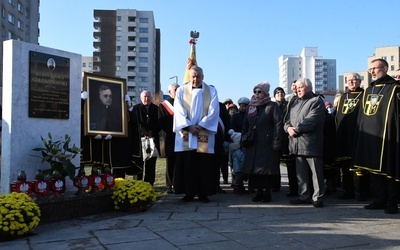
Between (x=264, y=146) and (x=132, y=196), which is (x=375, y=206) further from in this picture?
(x=132, y=196)

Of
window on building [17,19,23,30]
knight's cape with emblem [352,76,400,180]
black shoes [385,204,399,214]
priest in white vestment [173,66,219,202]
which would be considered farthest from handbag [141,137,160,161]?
window on building [17,19,23,30]

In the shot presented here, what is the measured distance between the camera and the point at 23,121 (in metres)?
5.71

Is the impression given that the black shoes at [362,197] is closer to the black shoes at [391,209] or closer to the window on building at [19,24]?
the black shoes at [391,209]

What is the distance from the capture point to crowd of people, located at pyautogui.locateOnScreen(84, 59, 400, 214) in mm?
6195

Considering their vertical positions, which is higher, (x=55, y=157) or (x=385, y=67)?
(x=385, y=67)

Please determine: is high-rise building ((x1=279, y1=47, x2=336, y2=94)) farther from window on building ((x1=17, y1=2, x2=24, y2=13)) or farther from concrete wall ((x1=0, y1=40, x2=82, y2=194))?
concrete wall ((x1=0, y1=40, x2=82, y2=194))

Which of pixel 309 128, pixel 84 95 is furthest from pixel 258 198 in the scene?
pixel 84 95

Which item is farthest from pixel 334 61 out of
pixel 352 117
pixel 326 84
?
pixel 352 117

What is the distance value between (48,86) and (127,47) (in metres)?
105

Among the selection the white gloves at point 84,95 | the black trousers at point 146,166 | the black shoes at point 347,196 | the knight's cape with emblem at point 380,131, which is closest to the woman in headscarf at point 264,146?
the knight's cape with emblem at point 380,131

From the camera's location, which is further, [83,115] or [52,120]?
[83,115]

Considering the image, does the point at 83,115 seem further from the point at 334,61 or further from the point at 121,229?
the point at 334,61

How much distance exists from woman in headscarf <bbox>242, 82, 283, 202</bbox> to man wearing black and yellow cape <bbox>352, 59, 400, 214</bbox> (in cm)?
124

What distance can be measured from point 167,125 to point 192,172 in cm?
116
